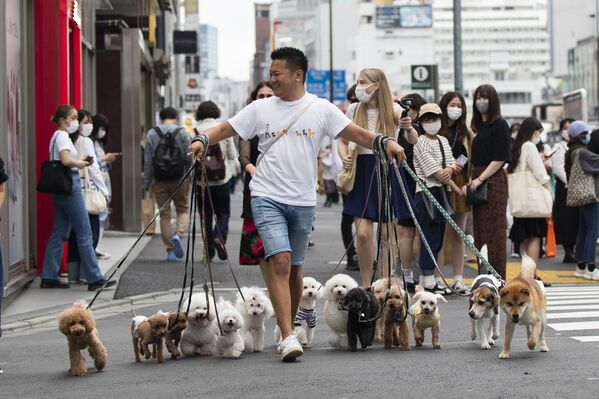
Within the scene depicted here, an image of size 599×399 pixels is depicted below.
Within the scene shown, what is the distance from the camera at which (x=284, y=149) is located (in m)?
8.04

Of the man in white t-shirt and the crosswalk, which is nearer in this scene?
the man in white t-shirt

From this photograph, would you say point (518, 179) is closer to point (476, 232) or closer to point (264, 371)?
point (476, 232)

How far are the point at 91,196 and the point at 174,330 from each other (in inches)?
254

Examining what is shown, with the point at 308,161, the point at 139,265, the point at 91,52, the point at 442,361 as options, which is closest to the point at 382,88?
the point at 308,161

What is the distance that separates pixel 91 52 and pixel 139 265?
261 inches

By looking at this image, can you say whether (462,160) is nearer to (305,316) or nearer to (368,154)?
(368,154)

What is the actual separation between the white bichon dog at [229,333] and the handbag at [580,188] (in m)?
7.13

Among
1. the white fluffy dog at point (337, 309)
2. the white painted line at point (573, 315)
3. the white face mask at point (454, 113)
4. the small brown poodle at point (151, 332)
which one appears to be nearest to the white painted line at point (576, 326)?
the white painted line at point (573, 315)

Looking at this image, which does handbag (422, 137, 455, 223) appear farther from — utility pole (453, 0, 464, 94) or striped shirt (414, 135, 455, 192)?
utility pole (453, 0, 464, 94)

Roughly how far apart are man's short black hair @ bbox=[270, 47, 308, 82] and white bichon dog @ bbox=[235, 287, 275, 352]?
5.10ft

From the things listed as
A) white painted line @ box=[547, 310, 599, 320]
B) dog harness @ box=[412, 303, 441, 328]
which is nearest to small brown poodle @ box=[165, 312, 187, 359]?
dog harness @ box=[412, 303, 441, 328]

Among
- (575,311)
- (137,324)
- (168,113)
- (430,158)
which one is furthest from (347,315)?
(168,113)

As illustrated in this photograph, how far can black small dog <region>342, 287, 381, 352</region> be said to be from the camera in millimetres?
8227

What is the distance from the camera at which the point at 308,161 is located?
8102 mm
